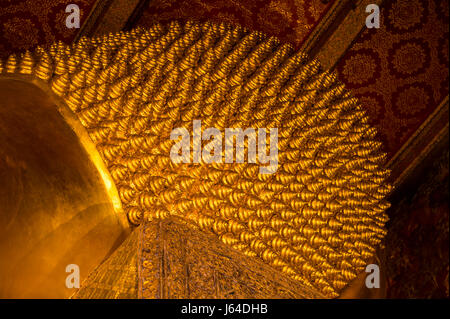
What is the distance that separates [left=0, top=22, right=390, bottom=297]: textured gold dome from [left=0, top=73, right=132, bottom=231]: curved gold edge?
0.01 m

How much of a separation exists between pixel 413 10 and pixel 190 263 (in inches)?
45.6

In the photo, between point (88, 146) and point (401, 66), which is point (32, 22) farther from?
point (401, 66)

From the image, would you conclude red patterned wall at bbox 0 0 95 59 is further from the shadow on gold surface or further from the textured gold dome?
the shadow on gold surface

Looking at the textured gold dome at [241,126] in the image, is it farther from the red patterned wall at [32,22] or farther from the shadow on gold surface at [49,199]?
the red patterned wall at [32,22]

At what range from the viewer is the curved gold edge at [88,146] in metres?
0.86

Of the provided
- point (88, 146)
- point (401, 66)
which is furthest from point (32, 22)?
point (401, 66)

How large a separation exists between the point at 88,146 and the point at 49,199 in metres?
0.14

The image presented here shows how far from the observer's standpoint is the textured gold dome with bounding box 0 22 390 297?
890 millimetres

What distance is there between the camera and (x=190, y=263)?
0.76 metres

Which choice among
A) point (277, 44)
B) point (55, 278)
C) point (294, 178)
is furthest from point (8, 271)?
point (277, 44)

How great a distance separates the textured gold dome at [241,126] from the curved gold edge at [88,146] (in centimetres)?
1

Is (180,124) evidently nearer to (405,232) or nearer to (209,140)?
(209,140)

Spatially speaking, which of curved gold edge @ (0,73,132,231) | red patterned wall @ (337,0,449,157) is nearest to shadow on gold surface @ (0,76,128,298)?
curved gold edge @ (0,73,132,231)

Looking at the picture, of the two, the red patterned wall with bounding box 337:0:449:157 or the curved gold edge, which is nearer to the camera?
the curved gold edge
